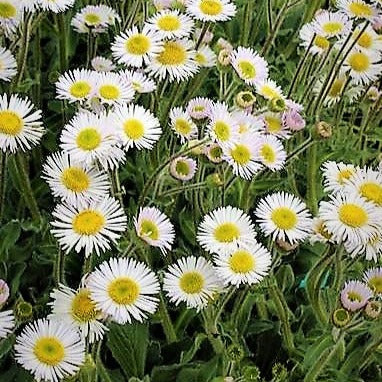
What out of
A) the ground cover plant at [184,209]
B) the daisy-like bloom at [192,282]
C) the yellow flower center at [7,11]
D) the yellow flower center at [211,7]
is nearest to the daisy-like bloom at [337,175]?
the ground cover plant at [184,209]

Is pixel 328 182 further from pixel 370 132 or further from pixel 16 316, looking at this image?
pixel 16 316

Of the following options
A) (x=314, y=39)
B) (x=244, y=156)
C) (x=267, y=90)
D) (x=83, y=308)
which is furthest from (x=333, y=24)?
(x=83, y=308)

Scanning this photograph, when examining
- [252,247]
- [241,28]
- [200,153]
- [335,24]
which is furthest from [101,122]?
[241,28]

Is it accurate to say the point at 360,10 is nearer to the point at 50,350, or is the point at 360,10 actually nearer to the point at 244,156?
the point at 244,156

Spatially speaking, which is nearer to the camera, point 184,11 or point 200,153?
point 200,153

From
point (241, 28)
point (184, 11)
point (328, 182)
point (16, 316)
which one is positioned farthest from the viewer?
point (241, 28)

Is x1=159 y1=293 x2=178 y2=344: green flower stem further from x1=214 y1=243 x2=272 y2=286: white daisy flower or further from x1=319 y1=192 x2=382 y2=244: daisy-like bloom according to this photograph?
x1=319 y1=192 x2=382 y2=244: daisy-like bloom

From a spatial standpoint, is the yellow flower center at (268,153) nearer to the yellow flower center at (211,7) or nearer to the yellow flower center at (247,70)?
the yellow flower center at (247,70)
